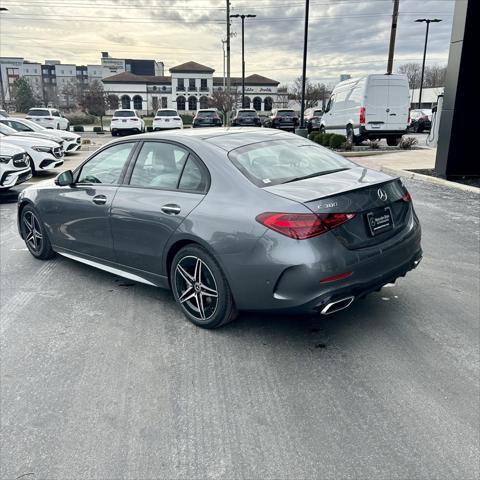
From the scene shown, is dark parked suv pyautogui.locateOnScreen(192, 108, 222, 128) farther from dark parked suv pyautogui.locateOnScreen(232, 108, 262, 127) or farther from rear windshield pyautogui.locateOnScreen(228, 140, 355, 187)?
rear windshield pyautogui.locateOnScreen(228, 140, 355, 187)

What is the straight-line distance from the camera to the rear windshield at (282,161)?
3.65m

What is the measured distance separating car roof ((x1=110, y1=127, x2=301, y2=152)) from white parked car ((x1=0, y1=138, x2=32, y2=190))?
19.7 feet

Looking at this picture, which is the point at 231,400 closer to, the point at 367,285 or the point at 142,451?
the point at 142,451

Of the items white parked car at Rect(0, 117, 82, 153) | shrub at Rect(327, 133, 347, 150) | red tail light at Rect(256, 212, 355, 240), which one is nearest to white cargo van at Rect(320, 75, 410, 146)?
shrub at Rect(327, 133, 347, 150)

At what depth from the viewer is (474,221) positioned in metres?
7.38

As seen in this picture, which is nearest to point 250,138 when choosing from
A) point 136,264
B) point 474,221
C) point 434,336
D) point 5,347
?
point 136,264

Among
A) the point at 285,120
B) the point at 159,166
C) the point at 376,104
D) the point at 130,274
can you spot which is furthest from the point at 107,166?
the point at 285,120

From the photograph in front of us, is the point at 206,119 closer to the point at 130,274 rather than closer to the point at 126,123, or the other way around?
the point at 126,123

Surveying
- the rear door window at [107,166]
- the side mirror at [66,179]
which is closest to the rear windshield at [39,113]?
the side mirror at [66,179]

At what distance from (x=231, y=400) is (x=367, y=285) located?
1.27 metres

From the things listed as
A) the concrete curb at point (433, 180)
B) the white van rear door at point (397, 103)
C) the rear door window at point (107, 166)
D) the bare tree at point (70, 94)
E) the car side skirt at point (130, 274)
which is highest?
the bare tree at point (70, 94)

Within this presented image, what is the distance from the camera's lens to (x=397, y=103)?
63.3 feet

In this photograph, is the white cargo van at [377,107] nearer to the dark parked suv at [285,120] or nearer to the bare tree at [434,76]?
the dark parked suv at [285,120]

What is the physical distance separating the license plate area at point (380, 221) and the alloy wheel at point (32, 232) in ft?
13.0
